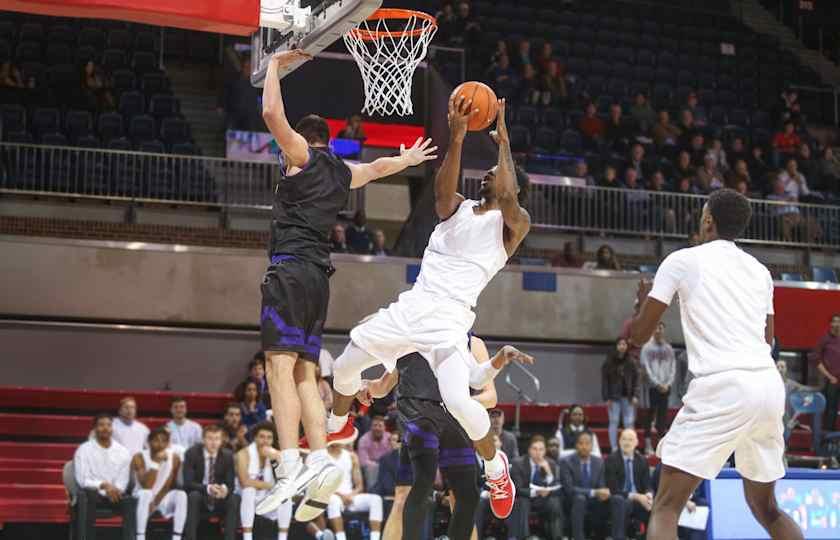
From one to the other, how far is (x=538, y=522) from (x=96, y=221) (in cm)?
828

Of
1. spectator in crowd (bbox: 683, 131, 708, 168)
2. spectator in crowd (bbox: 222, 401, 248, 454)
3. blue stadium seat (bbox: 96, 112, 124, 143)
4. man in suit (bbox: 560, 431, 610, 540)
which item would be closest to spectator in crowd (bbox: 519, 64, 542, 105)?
spectator in crowd (bbox: 683, 131, 708, 168)

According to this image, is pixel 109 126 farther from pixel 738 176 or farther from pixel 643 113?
pixel 738 176

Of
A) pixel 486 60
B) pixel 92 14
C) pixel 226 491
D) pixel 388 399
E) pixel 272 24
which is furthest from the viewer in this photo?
pixel 486 60

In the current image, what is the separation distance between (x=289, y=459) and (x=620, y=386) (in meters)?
10.7

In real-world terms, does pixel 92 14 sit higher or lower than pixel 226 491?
higher

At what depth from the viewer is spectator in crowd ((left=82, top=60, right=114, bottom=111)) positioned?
1888 cm

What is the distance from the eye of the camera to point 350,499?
13305 mm

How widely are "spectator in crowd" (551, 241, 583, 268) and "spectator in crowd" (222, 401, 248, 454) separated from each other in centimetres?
683

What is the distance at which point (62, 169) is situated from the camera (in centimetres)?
1777

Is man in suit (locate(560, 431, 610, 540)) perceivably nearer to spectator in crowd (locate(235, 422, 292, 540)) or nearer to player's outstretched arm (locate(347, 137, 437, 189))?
spectator in crowd (locate(235, 422, 292, 540))

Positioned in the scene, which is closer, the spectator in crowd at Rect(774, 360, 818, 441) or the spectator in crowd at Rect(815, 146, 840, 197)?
the spectator in crowd at Rect(774, 360, 818, 441)

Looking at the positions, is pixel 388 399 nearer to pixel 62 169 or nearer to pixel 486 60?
pixel 62 169

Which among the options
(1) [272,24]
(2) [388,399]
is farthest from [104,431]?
(1) [272,24]

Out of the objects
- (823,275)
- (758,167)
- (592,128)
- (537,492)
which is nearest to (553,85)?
(592,128)
